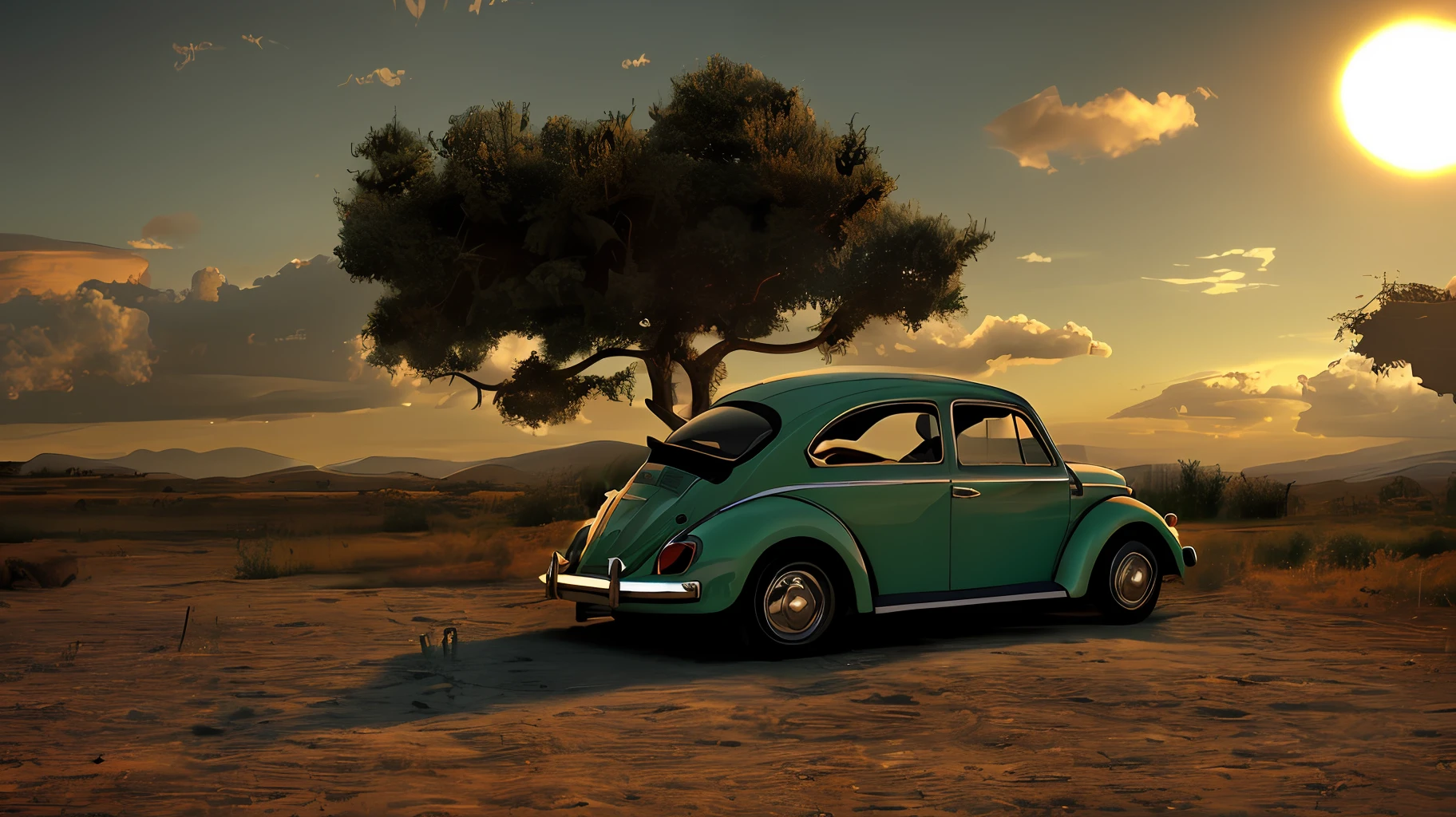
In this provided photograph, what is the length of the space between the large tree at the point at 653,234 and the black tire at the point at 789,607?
51.1 ft

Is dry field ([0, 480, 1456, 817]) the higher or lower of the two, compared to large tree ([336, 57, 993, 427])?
lower

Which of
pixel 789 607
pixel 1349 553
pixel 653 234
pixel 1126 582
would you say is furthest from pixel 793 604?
pixel 653 234

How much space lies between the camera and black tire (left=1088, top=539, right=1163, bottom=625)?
414 inches

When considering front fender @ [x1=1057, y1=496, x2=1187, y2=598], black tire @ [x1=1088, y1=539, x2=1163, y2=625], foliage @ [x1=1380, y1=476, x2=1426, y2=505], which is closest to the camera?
front fender @ [x1=1057, y1=496, x2=1187, y2=598]

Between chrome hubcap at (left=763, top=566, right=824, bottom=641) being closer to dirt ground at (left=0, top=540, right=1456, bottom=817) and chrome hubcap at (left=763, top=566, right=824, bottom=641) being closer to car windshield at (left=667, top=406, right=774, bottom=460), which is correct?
dirt ground at (left=0, top=540, right=1456, bottom=817)

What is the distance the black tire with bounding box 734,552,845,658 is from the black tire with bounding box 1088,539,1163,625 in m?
2.76

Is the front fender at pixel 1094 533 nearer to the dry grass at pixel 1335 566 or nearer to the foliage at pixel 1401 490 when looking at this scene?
the dry grass at pixel 1335 566

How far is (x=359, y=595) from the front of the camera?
13.6 metres

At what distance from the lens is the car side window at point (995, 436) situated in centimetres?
1004

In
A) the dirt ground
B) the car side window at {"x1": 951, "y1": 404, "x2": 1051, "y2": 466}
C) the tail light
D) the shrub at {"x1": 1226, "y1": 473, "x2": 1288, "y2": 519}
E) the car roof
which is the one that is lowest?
the dirt ground

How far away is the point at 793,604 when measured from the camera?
29.1 ft

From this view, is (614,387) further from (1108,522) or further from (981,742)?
(981,742)

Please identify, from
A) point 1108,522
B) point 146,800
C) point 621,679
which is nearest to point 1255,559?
point 1108,522

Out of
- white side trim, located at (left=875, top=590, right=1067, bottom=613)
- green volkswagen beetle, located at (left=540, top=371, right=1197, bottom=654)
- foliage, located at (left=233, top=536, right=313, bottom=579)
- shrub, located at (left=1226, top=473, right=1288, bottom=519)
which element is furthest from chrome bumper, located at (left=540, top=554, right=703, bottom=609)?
shrub, located at (left=1226, top=473, right=1288, bottom=519)
